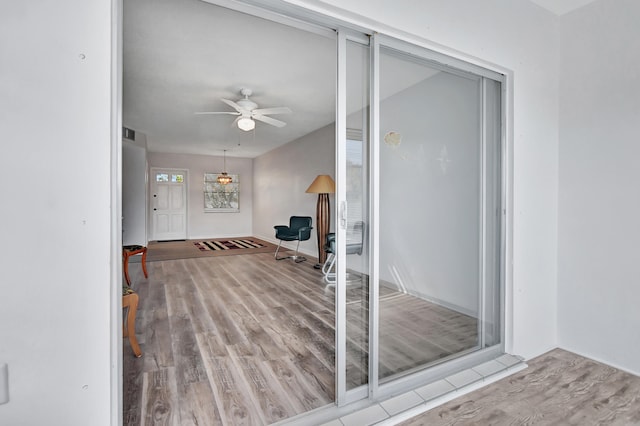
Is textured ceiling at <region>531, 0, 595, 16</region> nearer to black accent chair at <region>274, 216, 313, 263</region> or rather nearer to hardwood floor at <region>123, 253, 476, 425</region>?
hardwood floor at <region>123, 253, 476, 425</region>

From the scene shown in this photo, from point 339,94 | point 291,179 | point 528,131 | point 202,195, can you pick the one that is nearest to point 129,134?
point 291,179

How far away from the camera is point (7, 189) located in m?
1.05

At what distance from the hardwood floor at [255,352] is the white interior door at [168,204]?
6075 millimetres

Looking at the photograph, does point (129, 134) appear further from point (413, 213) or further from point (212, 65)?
point (413, 213)

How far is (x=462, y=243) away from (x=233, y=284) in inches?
125

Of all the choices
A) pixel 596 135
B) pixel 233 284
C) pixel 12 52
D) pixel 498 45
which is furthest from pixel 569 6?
pixel 233 284

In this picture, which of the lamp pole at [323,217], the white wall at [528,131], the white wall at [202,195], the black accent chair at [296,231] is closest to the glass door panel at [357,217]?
the white wall at [528,131]

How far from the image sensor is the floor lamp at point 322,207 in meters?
5.30

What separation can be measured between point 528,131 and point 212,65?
10.2 ft

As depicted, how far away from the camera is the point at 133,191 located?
251 inches

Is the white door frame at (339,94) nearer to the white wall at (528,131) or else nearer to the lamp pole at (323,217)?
the white wall at (528,131)

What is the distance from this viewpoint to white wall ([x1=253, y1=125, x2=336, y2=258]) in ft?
20.2

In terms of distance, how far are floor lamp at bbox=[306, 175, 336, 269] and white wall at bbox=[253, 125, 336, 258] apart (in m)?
0.15

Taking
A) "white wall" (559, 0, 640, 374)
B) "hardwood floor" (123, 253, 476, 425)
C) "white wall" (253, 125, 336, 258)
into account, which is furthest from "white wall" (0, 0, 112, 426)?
"white wall" (253, 125, 336, 258)
